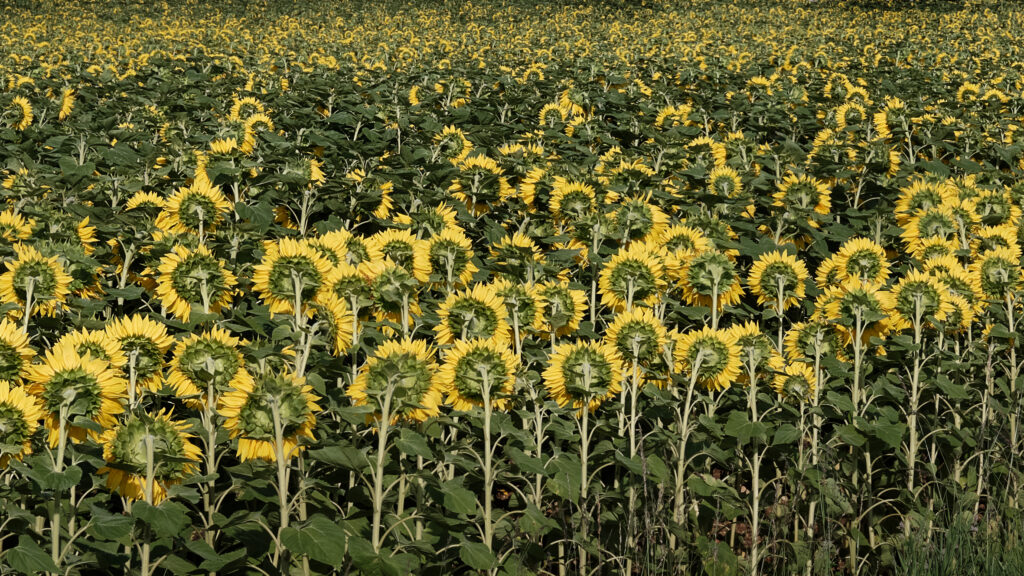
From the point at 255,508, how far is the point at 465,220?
1.82 metres

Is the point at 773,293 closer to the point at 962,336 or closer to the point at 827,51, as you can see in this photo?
the point at 962,336

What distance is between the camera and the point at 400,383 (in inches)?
94.0

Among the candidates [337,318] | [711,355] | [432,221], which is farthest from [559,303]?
[432,221]

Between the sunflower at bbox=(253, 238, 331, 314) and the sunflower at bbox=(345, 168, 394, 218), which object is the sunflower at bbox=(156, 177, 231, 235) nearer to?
the sunflower at bbox=(345, 168, 394, 218)

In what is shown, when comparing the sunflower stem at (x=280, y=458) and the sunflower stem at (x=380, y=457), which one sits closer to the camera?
the sunflower stem at (x=280, y=458)

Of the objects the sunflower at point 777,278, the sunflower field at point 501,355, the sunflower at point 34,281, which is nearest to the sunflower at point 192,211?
the sunflower field at point 501,355

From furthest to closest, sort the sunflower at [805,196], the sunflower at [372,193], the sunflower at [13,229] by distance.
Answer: the sunflower at [805,196]
the sunflower at [372,193]
the sunflower at [13,229]

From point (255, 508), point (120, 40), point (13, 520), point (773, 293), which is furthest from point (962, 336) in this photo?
point (120, 40)

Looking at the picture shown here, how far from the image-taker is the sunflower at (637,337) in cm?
297

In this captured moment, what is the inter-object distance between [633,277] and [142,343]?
1736mm

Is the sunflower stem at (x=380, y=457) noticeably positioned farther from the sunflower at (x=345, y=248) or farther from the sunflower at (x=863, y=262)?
the sunflower at (x=863, y=262)

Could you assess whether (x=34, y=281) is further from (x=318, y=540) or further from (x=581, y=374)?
(x=581, y=374)

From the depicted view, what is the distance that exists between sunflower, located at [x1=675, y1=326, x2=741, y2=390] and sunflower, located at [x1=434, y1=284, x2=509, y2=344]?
1.99 feet

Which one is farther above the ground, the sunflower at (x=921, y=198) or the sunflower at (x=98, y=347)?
the sunflower at (x=98, y=347)
